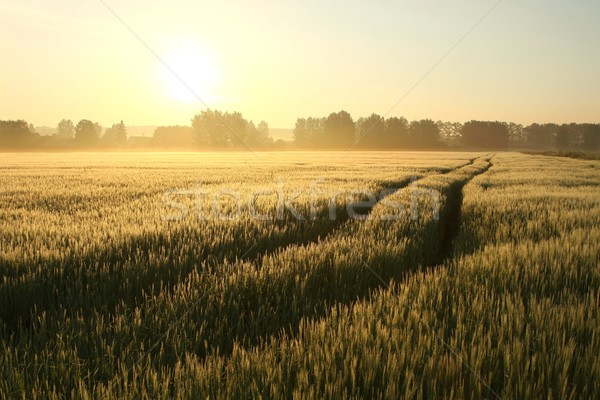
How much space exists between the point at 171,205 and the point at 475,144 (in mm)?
136899

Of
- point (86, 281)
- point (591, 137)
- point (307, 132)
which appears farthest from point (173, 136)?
point (591, 137)

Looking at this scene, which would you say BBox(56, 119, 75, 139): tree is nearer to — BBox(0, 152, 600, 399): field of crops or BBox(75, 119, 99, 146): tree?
BBox(75, 119, 99, 146): tree

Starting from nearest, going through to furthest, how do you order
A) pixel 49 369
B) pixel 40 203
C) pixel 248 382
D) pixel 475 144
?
pixel 248 382 < pixel 49 369 < pixel 40 203 < pixel 475 144

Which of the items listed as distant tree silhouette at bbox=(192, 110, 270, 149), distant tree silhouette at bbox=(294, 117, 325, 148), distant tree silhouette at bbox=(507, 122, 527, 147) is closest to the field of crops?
distant tree silhouette at bbox=(192, 110, 270, 149)

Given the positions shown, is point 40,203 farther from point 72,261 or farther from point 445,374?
point 445,374

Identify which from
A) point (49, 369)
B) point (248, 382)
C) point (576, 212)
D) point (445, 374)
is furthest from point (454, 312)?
point (576, 212)

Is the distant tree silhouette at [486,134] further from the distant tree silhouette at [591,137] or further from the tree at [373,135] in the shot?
the tree at [373,135]

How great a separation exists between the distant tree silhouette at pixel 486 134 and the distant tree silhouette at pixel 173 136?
306ft

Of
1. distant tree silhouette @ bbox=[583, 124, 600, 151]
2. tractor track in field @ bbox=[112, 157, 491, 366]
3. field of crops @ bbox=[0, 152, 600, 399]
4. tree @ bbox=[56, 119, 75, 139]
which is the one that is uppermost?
tree @ bbox=[56, 119, 75, 139]

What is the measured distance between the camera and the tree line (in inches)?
4144

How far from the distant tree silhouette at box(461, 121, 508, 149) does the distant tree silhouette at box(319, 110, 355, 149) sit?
4364 centimetres

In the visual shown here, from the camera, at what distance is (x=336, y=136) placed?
114938mm

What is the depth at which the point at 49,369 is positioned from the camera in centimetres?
206

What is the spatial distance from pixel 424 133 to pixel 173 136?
80409 mm
